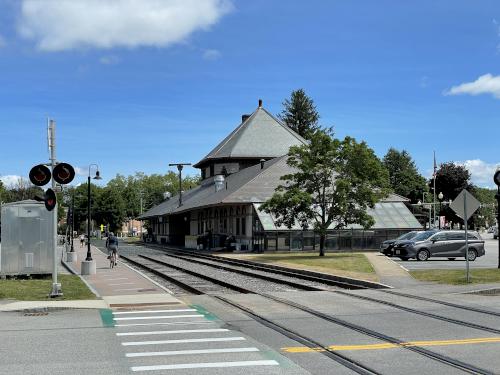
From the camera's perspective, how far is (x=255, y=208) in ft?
159

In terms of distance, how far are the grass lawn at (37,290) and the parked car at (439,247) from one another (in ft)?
61.5

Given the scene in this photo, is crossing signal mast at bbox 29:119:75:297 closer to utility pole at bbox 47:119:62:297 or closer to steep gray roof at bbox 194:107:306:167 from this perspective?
utility pole at bbox 47:119:62:297

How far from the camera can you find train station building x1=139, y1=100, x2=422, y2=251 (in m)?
48.1

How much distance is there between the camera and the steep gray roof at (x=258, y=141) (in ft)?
236

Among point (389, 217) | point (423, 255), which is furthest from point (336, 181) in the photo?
point (389, 217)

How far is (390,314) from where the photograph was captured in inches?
530

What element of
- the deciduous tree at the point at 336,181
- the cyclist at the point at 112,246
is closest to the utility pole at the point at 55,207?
the cyclist at the point at 112,246

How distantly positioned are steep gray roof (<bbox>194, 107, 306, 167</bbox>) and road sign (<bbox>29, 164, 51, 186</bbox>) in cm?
5453

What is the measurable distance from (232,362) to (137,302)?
803cm

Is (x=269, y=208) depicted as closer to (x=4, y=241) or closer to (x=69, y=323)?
(x=4, y=241)

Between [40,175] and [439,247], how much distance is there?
2468 cm

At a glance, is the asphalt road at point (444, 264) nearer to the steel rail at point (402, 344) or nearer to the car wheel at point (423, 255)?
the car wheel at point (423, 255)

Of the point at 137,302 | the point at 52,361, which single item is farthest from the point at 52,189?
the point at 52,361

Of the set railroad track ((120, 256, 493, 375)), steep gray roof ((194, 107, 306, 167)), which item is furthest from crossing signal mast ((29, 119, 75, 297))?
steep gray roof ((194, 107, 306, 167))
